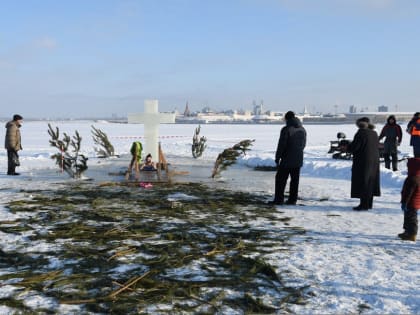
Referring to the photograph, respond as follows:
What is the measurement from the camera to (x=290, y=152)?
763cm

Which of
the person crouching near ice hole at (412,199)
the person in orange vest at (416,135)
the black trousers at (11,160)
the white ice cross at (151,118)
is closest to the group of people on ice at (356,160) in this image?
the person crouching near ice hole at (412,199)

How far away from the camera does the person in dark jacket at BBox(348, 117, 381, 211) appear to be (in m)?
7.15

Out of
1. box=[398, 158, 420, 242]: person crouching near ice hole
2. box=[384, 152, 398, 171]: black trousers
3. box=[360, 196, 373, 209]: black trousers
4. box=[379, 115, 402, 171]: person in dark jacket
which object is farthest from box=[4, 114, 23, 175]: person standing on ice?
box=[384, 152, 398, 171]: black trousers

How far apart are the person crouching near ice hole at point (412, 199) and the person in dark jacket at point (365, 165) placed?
1833 mm

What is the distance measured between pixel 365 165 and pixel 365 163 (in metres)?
0.04

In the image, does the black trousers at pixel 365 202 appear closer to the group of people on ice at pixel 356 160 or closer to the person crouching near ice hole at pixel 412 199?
the group of people on ice at pixel 356 160

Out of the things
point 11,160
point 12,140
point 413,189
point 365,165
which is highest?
point 12,140

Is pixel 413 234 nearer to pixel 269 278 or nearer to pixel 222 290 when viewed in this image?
pixel 269 278

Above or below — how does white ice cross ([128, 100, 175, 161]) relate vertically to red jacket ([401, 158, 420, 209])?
above

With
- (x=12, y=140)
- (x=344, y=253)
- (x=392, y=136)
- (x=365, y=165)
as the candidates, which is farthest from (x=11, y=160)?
(x=392, y=136)

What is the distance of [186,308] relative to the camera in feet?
10.8

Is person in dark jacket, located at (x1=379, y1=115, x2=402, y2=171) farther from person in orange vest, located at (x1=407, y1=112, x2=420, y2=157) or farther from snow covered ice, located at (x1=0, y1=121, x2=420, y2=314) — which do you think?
snow covered ice, located at (x1=0, y1=121, x2=420, y2=314)

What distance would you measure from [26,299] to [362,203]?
584cm

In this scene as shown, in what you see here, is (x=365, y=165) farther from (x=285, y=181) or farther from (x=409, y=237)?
(x=409, y=237)
